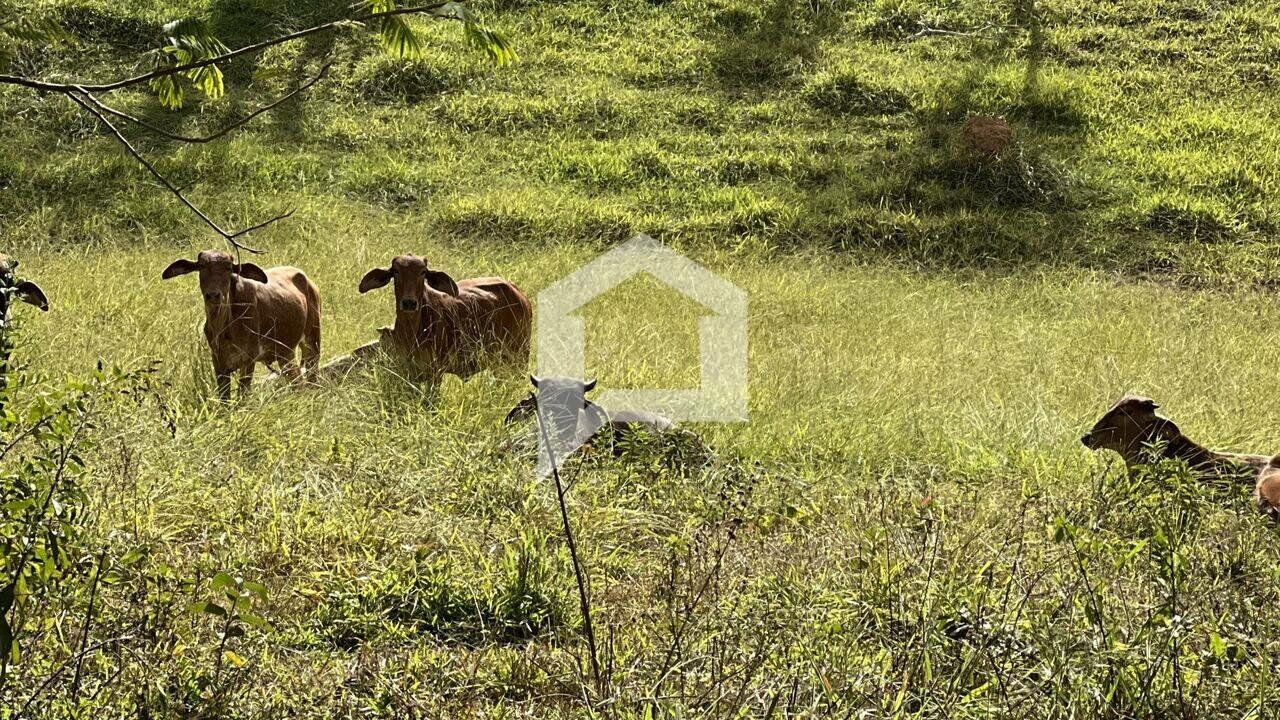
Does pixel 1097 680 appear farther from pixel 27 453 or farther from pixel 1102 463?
pixel 27 453

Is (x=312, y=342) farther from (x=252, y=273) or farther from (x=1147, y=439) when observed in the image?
(x=1147, y=439)


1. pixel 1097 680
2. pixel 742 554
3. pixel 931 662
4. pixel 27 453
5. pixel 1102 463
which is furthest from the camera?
pixel 1102 463

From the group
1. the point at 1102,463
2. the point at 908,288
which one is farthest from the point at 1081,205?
the point at 1102,463

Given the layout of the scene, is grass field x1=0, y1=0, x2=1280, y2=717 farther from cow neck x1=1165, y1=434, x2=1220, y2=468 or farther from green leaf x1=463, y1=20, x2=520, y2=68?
green leaf x1=463, y1=20, x2=520, y2=68

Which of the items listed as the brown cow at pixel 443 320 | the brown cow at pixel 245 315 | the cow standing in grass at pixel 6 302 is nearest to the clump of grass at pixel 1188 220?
the brown cow at pixel 443 320

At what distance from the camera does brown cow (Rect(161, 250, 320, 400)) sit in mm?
6090

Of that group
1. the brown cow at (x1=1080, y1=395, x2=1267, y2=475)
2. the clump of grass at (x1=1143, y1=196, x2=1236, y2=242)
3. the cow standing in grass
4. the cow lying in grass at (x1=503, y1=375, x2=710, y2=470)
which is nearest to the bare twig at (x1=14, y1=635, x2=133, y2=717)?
the cow standing in grass

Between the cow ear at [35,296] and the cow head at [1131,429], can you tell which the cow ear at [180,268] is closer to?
the cow ear at [35,296]

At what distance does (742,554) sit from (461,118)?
45.9 feet

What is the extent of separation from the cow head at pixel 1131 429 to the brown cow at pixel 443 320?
314 cm

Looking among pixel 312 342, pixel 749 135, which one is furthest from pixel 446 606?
pixel 749 135

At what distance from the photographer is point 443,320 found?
6609 millimetres

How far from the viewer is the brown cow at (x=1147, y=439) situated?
505 centimetres

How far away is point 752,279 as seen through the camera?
11.4 meters
